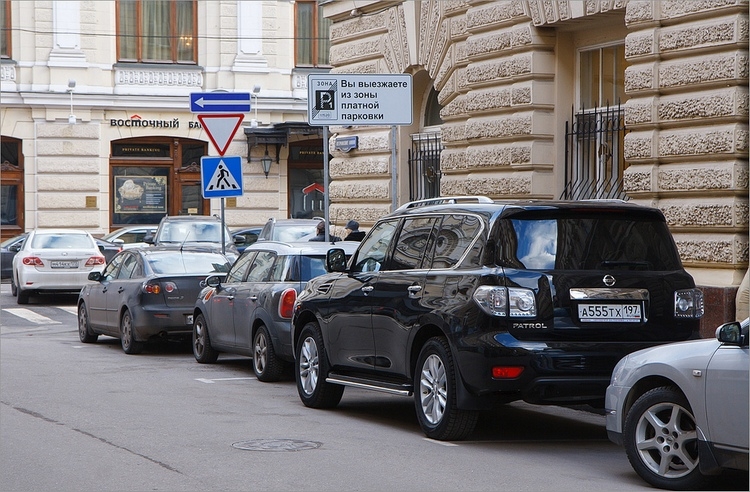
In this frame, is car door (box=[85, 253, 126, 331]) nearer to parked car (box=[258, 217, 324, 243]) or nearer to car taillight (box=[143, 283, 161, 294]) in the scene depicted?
car taillight (box=[143, 283, 161, 294])

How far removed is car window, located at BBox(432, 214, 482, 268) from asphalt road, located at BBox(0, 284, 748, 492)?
4.62 ft

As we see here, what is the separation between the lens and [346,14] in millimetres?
22062

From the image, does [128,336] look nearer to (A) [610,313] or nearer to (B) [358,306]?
(B) [358,306]

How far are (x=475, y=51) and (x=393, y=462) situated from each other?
10.0m

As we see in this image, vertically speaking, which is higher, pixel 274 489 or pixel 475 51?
pixel 475 51

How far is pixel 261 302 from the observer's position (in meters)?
13.7

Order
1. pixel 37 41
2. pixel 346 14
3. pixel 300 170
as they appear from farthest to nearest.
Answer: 1. pixel 300 170
2. pixel 37 41
3. pixel 346 14

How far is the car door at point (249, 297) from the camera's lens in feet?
45.9

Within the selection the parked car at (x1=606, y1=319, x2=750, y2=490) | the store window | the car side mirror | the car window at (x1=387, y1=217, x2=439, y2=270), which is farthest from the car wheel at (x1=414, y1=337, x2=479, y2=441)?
the store window

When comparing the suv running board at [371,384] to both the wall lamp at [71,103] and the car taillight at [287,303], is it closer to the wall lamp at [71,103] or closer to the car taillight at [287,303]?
the car taillight at [287,303]

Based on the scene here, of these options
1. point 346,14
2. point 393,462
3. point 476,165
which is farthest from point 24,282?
point 393,462

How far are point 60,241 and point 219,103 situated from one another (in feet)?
29.5

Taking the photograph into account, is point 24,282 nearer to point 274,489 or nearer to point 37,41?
point 37,41

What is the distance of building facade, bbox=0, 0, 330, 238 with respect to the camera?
36.7m
